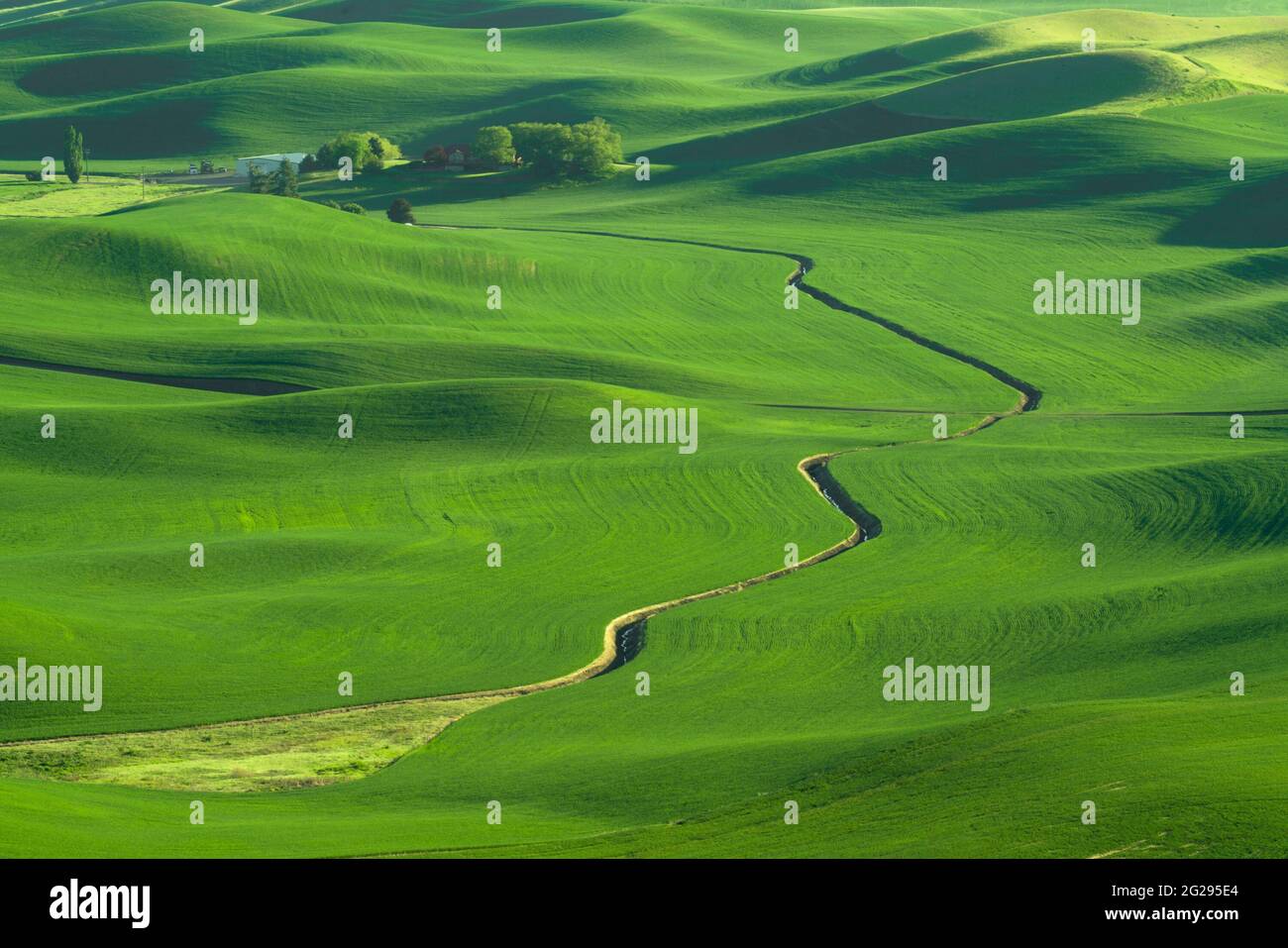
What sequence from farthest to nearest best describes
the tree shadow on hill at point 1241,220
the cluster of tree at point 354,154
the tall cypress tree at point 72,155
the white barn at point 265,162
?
the white barn at point 265,162
the tall cypress tree at point 72,155
the cluster of tree at point 354,154
the tree shadow on hill at point 1241,220

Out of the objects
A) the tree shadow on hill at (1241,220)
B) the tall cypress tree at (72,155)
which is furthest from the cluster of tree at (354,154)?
the tree shadow on hill at (1241,220)

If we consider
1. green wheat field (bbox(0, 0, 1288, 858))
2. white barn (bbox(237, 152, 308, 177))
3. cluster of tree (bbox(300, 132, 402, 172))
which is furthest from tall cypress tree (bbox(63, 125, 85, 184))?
cluster of tree (bbox(300, 132, 402, 172))

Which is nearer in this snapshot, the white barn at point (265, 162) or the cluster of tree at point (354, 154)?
the cluster of tree at point (354, 154)

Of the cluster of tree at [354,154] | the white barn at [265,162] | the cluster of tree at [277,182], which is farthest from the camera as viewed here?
the white barn at [265,162]

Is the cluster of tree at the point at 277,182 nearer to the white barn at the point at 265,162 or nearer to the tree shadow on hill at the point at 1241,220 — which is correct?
the white barn at the point at 265,162

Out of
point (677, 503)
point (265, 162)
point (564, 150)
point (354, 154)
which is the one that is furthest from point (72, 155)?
point (677, 503)

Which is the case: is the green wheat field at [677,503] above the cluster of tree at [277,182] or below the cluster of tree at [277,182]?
below

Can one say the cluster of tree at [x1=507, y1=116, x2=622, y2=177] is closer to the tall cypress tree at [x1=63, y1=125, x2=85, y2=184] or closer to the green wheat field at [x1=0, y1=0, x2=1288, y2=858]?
the green wheat field at [x1=0, y1=0, x2=1288, y2=858]
